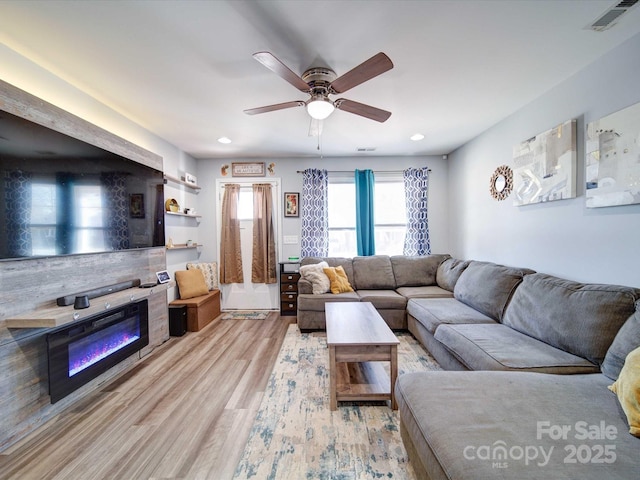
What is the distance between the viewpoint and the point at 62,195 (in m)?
1.84

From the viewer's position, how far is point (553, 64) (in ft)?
6.38

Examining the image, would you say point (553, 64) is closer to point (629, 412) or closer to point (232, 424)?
point (629, 412)

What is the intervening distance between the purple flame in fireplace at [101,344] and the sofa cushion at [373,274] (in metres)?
2.78

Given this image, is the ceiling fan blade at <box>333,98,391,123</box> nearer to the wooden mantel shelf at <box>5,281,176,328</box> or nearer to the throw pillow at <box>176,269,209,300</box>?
the wooden mantel shelf at <box>5,281,176,328</box>

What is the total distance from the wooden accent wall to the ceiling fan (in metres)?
1.45

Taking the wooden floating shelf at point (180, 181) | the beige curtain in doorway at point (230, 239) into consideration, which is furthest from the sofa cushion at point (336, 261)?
the wooden floating shelf at point (180, 181)

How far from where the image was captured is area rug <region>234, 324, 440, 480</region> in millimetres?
1360

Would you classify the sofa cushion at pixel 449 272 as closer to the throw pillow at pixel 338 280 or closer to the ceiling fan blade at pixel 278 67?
the throw pillow at pixel 338 280

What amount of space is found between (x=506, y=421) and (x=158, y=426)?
207 cm

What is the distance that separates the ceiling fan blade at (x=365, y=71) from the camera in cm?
150

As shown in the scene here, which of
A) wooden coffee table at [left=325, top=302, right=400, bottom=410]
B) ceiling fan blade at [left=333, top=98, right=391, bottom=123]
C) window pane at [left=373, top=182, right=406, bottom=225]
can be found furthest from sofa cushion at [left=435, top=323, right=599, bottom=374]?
window pane at [left=373, top=182, right=406, bottom=225]

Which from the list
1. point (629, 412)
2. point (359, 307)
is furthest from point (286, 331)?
point (629, 412)

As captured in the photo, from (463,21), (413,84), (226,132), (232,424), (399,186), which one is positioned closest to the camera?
(463,21)

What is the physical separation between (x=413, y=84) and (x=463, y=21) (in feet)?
2.20
